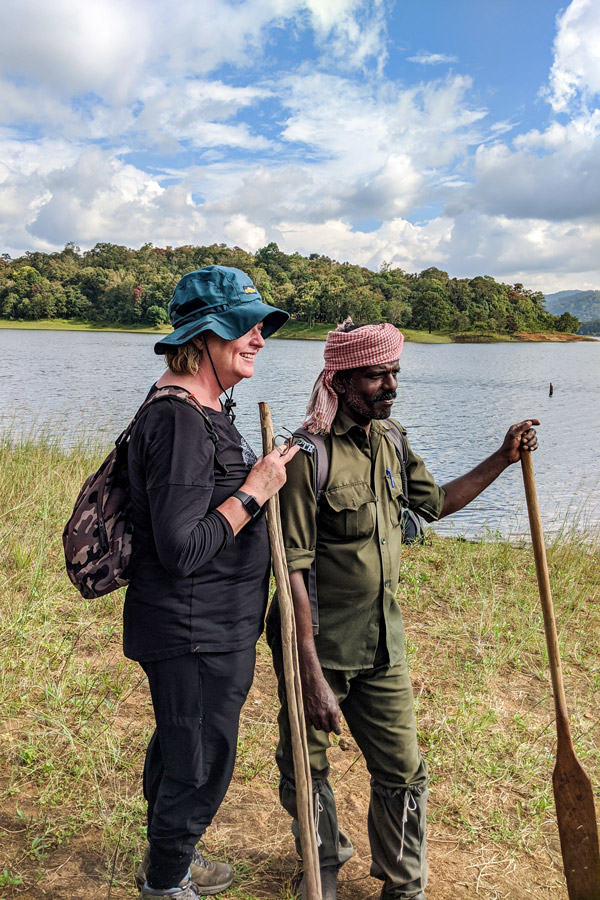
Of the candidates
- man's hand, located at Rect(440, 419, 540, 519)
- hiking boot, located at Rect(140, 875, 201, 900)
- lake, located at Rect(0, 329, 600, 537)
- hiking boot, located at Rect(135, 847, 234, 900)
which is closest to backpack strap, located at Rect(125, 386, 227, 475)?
man's hand, located at Rect(440, 419, 540, 519)

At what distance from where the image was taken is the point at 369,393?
2547 millimetres

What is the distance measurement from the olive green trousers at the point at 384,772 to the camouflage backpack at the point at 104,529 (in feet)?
2.51

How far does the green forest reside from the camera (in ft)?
201

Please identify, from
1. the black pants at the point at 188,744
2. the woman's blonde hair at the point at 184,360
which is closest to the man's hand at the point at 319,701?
the black pants at the point at 188,744

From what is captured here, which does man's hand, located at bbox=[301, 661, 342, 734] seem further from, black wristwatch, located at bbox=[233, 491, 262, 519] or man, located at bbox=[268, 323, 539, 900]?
black wristwatch, located at bbox=[233, 491, 262, 519]

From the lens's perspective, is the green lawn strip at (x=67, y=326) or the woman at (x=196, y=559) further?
the green lawn strip at (x=67, y=326)

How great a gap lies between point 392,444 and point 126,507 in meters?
1.10

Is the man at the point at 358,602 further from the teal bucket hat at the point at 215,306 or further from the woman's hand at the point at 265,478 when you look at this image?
the teal bucket hat at the point at 215,306

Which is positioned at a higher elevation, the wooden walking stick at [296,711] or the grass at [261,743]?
the wooden walking stick at [296,711]

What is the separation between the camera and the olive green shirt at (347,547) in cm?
239

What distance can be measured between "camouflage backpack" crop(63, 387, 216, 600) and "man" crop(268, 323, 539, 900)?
56 cm

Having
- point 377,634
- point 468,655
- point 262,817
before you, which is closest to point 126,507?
point 377,634

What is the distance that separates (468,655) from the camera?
15.6 ft

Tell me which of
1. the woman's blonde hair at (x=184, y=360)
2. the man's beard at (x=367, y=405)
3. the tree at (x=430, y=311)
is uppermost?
the tree at (x=430, y=311)
